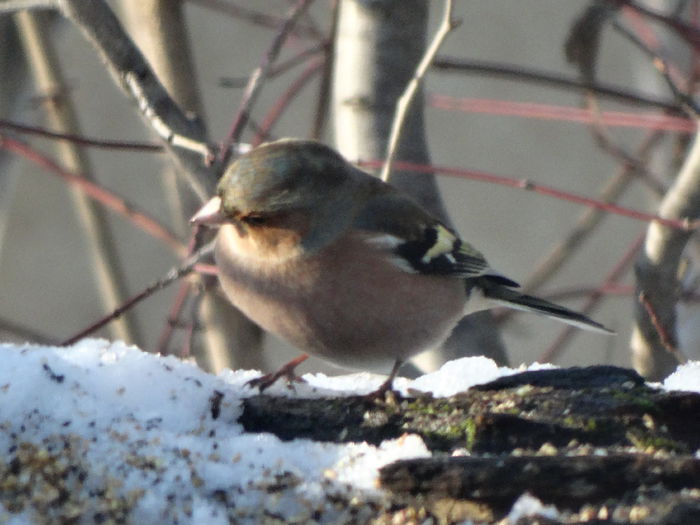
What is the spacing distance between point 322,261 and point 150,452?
87cm

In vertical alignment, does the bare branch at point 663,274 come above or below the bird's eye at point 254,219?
below

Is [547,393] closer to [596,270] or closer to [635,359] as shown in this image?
[635,359]

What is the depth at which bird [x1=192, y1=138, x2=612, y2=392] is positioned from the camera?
237cm

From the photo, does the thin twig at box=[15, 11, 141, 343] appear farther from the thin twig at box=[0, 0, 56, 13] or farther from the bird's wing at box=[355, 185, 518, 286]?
the bird's wing at box=[355, 185, 518, 286]

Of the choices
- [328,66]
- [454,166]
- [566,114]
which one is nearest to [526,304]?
[566,114]

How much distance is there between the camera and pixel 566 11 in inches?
314

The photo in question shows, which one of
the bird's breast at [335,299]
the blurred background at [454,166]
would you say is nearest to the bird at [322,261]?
the bird's breast at [335,299]

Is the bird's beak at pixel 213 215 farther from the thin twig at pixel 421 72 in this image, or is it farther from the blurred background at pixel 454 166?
the blurred background at pixel 454 166

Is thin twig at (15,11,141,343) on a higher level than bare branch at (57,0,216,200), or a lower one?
lower

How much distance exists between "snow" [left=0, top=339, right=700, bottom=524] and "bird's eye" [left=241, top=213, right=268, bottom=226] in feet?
1.61

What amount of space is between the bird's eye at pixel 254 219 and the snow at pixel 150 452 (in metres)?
0.49

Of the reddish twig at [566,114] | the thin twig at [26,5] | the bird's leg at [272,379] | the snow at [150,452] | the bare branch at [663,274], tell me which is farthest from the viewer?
the reddish twig at [566,114]

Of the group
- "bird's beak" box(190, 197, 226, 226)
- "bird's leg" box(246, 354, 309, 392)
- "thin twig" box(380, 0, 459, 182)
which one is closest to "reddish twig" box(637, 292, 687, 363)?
"thin twig" box(380, 0, 459, 182)

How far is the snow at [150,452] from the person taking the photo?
1.53 metres
